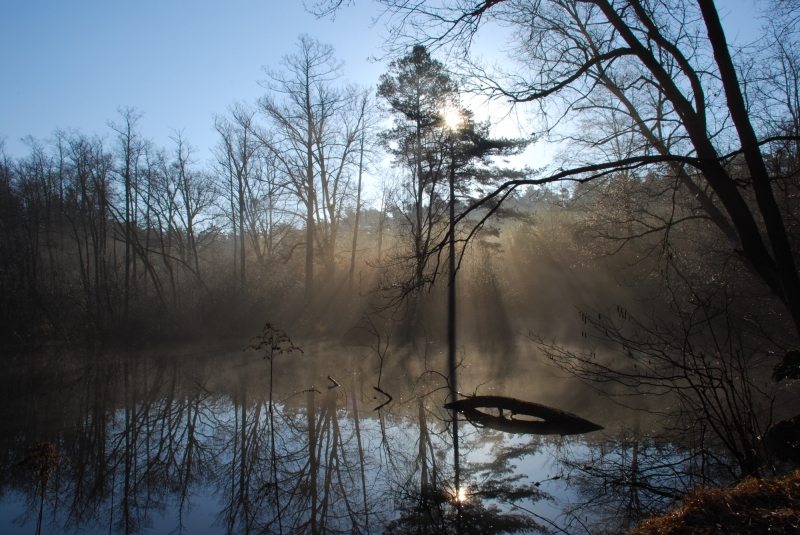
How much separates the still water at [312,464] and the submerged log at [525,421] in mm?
297

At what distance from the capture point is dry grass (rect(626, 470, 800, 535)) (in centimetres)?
284

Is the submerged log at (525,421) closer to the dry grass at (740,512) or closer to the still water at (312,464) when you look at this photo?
the still water at (312,464)

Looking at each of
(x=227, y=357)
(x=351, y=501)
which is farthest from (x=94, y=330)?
(x=351, y=501)

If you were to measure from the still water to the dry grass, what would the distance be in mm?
1562

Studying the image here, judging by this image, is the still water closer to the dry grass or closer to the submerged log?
the submerged log

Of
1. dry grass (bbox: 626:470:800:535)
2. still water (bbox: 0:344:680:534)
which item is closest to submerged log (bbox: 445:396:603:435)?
still water (bbox: 0:344:680:534)

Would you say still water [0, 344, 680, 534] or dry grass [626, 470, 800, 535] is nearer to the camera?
dry grass [626, 470, 800, 535]

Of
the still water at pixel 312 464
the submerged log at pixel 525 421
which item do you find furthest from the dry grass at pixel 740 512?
the submerged log at pixel 525 421

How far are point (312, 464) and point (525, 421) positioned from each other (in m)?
3.66

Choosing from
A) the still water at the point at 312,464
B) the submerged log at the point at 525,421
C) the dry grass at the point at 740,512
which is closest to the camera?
the dry grass at the point at 740,512

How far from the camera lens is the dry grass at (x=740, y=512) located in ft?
9.31

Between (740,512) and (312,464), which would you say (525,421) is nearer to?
(312,464)

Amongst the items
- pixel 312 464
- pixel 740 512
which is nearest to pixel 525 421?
pixel 312 464

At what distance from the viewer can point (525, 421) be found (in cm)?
868
